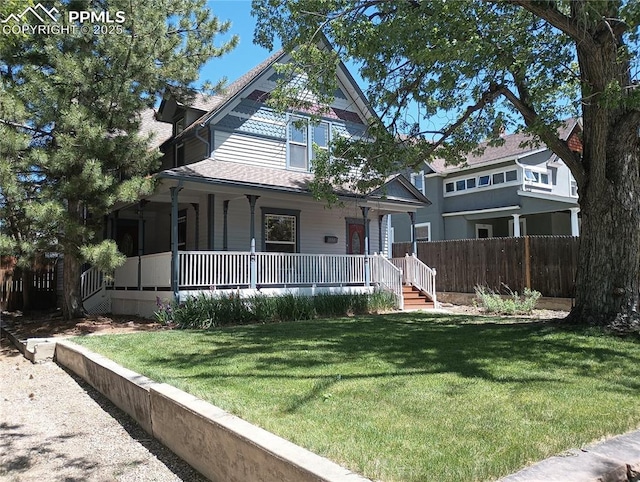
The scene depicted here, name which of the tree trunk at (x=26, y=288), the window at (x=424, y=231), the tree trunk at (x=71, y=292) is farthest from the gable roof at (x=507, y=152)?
the tree trunk at (x=26, y=288)

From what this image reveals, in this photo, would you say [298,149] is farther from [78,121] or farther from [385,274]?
[78,121]

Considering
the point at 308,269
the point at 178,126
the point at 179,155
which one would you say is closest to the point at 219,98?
the point at 178,126

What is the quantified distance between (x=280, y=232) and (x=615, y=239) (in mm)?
10226

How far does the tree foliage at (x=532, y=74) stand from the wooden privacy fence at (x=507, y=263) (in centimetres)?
565

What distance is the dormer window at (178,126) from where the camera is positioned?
1648 centimetres

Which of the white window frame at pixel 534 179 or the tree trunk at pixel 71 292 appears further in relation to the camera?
the white window frame at pixel 534 179

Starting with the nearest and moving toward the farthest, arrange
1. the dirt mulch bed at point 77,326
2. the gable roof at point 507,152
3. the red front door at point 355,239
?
the dirt mulch bed at point 77,326
the red front door at point 355,239
the gable roof at point 507,152

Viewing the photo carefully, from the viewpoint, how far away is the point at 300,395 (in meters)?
4.90

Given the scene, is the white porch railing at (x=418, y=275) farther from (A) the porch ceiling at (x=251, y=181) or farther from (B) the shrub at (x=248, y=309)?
(B) the shrub at (x=248, y=309)

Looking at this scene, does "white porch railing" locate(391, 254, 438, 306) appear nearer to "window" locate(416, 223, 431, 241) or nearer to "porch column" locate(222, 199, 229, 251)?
"porch column" locate(222, 199, 229, 251)

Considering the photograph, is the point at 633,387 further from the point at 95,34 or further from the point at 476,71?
the point at 95,34

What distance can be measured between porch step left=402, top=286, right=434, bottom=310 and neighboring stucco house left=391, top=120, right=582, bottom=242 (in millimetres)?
5800

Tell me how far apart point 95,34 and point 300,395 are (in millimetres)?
9897

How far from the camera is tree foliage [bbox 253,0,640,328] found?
770cm
